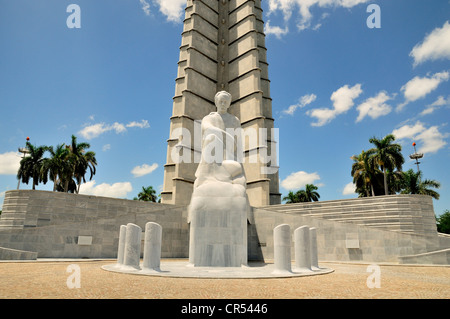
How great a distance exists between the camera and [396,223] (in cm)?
1777

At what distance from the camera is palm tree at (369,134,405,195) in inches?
1348

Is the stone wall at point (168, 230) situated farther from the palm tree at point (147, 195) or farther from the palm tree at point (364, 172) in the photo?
the palm tree at point (147, 195)

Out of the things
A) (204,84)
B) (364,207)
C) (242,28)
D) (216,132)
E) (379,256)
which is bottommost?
(379,256)

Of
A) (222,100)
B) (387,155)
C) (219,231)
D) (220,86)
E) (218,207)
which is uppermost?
(220,86)

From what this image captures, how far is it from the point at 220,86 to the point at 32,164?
1131 inches

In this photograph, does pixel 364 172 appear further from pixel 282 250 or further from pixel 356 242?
pixel 282 250

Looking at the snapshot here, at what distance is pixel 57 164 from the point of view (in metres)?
35.5

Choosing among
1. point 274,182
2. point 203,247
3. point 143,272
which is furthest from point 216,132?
point 274,182

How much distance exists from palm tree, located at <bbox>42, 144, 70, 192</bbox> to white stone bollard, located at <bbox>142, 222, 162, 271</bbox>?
31.4m

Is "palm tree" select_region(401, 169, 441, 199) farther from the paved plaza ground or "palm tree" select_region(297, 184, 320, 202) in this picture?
the paved plaza ground

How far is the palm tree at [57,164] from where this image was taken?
35.4m

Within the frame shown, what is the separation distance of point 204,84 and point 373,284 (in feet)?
115

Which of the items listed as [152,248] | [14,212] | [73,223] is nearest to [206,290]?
[152,248]
